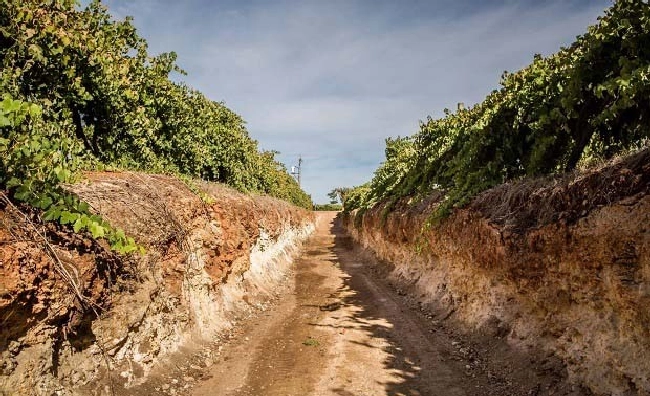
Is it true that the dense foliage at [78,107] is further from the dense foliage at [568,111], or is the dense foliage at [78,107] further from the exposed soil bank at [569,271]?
the dense foliage at [568,111]

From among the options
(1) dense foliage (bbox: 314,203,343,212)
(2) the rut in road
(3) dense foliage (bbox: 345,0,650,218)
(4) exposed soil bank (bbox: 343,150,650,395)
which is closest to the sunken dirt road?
(2) the rut in road

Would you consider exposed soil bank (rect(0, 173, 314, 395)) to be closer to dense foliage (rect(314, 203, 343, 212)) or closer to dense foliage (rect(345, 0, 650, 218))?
dense foliage (rect(345, 0, 650, 218))

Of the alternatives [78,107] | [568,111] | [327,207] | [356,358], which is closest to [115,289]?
[356,358]

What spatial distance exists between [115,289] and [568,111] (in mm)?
9650

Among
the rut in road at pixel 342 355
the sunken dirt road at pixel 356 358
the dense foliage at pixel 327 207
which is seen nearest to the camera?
the sunken dirt road at pixel 356 358

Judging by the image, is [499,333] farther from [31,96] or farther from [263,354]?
[31,96]

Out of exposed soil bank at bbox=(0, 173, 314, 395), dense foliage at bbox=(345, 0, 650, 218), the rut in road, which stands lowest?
the rut in road

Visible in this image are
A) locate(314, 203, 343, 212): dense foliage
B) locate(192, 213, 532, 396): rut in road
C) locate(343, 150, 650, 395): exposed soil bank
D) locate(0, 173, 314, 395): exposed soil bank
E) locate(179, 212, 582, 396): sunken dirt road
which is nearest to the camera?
locate(0, 173, 314, 395): exposed soil bank

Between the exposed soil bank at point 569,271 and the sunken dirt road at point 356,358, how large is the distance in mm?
693

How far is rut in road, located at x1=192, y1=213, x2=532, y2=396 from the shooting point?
7.44m

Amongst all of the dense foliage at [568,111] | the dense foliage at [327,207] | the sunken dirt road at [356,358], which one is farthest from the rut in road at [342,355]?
the dense foliage at [327,207]

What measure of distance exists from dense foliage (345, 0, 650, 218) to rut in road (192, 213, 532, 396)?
3.81 metres

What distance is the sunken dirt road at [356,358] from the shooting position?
7.34 m

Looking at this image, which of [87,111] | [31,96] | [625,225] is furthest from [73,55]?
[625,225]
